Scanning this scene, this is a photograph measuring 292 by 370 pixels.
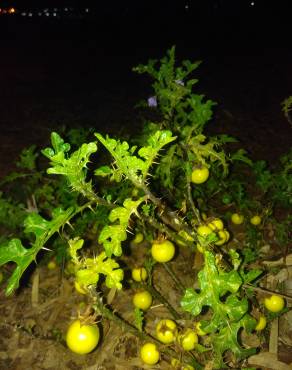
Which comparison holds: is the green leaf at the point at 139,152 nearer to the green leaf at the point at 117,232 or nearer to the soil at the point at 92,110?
the green leaf at the point at 117,232

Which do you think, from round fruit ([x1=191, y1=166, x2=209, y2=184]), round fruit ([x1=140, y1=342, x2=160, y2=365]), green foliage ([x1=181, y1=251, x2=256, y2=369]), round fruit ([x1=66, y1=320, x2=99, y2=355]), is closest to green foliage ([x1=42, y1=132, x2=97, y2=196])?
green foliage ([x1=181, y1=251, x2=256, y2=369])

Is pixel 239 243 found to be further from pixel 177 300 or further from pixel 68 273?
pixel 68 273

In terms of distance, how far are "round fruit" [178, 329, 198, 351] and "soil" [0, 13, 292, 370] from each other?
0.51m

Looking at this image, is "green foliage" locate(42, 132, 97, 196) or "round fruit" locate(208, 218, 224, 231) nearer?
"green foliage" locate(42, 132, 97, 196)

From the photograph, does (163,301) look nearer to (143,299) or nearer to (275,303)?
(143,299)

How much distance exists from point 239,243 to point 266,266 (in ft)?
1.60

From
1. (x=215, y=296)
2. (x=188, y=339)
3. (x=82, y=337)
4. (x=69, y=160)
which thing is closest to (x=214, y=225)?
(x=188, y=339)

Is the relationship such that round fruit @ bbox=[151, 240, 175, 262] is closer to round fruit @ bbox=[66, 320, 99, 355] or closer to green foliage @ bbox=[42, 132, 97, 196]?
round fruit @ bbox=[66, 320, 99, 355]

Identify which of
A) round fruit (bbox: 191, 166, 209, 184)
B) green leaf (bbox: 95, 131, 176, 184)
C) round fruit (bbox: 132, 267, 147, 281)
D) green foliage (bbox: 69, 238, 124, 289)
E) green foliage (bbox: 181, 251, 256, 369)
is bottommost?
round fruit (bbox: 132, 267, 147, 281)

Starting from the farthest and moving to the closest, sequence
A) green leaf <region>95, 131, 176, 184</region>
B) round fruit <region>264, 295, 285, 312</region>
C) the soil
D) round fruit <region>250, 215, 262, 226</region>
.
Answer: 1. round fruit <region>250, 215, 262, 226</region>
2. the soil
3. round fruit <region>264, 295, 285, 312</region>
4. green leaf <region>95, 131, 176, 184</region>

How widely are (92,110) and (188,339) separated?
7.05 metres

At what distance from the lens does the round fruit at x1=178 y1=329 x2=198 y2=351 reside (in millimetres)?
2756

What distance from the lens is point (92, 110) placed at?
8914 millimetres

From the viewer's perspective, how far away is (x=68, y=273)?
410 centimetres
